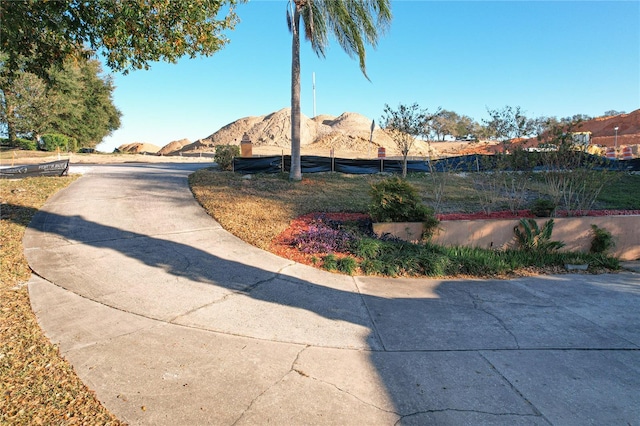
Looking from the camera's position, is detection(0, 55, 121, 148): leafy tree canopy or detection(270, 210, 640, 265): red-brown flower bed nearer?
detection(270, 210, 640, 265): red-brown flower bed

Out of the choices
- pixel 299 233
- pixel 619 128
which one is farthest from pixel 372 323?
pixel 619 128

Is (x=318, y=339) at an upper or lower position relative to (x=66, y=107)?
lower

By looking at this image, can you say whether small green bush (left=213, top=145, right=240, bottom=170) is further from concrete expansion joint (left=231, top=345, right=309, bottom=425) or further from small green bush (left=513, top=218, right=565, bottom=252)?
concrete expansion joint (left=231, top=345, right=309, bottom=425)

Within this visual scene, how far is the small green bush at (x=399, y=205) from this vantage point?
721 cm

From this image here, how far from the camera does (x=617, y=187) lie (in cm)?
1408

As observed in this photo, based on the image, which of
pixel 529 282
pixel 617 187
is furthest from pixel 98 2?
pixel 617 187

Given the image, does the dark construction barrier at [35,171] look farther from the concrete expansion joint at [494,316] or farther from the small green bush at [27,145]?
the small green bush at [27,145]

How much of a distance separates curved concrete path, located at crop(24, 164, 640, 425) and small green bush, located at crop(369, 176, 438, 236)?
5.80 ft

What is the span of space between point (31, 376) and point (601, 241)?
28.3 ft

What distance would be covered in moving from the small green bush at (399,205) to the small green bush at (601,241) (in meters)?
3.11

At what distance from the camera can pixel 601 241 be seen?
7.32 metres

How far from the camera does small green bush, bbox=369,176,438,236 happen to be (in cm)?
721

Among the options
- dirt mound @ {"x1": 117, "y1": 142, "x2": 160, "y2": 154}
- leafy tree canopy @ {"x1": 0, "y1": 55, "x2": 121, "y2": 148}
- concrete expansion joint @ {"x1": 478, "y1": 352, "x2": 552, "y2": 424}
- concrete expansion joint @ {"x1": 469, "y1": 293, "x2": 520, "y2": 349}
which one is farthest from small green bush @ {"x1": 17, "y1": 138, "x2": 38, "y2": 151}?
concrete expansion joint @ {"x1": 478, "y1": 352, "x2": 552, "y2": 424}

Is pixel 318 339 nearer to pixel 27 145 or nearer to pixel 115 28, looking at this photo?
pixel 115 28
